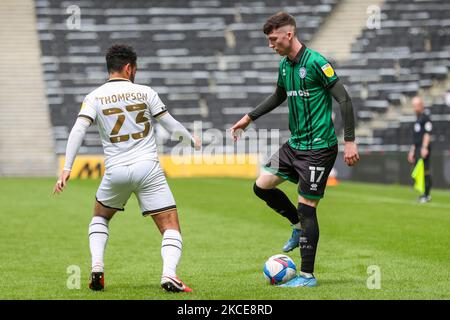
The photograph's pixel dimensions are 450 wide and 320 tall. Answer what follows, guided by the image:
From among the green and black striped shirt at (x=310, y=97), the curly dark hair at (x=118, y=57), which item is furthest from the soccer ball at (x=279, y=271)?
the curly dark hair at (x=118, y=57)

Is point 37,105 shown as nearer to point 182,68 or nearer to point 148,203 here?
point 182,68

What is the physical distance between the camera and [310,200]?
7039 mm

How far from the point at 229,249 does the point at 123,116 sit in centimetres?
376

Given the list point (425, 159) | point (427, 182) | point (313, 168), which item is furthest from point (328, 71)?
point (425, 159)

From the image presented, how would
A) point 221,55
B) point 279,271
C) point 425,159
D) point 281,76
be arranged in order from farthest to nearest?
1. point 221,55
2. point 425,159
3. point 281,76
4. point 279,271

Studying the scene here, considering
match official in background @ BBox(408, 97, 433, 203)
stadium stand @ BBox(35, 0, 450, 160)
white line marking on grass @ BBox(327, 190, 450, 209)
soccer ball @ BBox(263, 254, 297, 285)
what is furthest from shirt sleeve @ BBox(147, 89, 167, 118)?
stadium stand @ BBox(35, 0, 450, 160)

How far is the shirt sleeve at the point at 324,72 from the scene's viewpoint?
6852mm

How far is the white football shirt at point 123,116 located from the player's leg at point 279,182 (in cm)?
120

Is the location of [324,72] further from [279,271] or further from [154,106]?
[279,271]

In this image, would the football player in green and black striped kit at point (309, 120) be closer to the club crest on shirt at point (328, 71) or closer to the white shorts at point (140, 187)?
the club crest on shirt at point (328, 71)

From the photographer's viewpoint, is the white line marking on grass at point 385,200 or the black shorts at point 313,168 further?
the white line marking on grass at point 385,200

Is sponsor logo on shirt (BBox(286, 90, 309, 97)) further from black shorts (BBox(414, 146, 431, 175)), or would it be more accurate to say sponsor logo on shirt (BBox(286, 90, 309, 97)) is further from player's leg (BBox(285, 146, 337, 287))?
black shorts (BBox(414, 146, 431, 175))

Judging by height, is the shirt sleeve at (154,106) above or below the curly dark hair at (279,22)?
below
